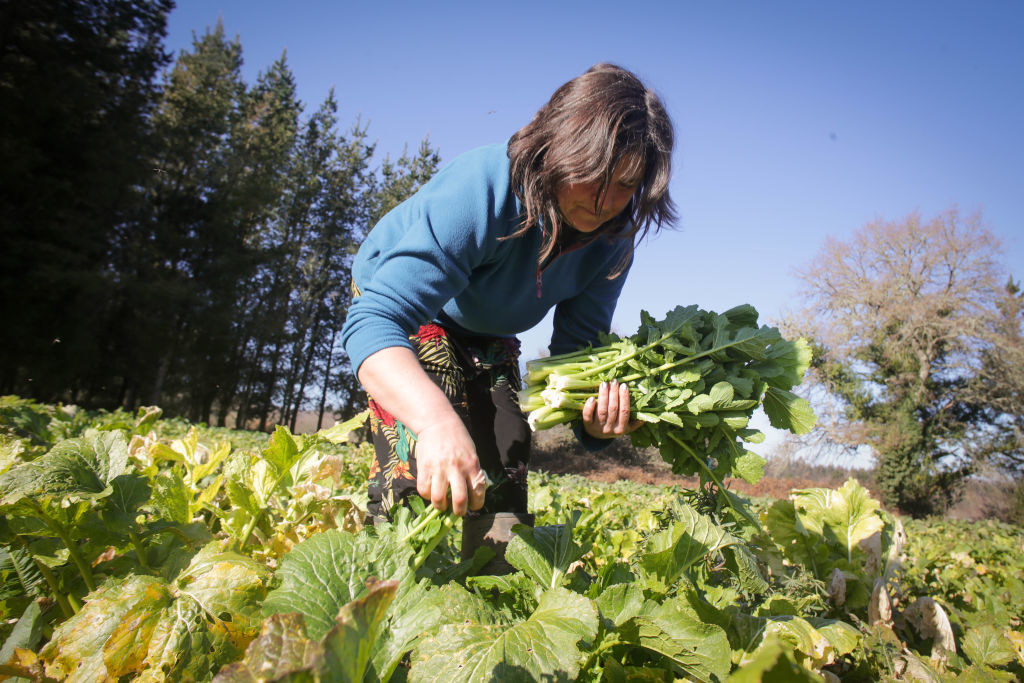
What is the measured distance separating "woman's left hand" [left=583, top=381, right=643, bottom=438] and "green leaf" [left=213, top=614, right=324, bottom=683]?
1.36 metres

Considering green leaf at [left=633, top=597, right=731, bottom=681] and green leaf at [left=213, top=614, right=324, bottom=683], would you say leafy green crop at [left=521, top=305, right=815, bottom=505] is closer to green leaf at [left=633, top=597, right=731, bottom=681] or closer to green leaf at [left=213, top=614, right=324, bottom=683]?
green leaf at [left=633, top=597, right=731, bottom=681]

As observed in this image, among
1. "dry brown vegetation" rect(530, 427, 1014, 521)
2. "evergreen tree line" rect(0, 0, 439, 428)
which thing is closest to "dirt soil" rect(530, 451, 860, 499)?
"dry brown vegetation" rect(530, 427, 1014, 521)

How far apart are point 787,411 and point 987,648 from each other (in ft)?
2.77

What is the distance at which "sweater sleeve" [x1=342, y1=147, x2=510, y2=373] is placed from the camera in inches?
63.2

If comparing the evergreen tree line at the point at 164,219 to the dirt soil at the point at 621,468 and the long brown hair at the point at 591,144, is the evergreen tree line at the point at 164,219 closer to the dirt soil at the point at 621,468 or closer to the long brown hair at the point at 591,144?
the dirt soil at the point at 621,468

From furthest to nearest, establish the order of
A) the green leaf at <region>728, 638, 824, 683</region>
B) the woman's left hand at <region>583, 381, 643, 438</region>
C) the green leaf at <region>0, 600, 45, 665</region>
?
the woman's left hand at <region>583, 381, 643, 438</region> < the green leaf at <region>0, 600, 45, 665</region> < the green leaf at <region>728, 638, 824, 683</region>

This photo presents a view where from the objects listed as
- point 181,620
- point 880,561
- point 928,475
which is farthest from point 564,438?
point 181,620

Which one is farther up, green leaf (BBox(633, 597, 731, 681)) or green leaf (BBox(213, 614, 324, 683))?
green leaf (BBox(213, 614, 324, 683))

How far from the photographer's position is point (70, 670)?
1.05 m

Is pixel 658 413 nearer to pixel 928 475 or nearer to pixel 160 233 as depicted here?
pixel 160 233

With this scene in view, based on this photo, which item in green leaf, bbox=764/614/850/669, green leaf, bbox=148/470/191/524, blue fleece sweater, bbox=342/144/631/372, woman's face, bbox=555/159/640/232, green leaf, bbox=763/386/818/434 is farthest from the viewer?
green leaf, bbox=763/386/818/434

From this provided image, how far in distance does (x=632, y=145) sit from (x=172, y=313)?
2525cm

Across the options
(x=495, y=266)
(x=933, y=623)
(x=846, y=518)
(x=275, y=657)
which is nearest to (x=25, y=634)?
(x=275, y=657)

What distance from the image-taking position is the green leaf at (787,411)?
2.06 meters
